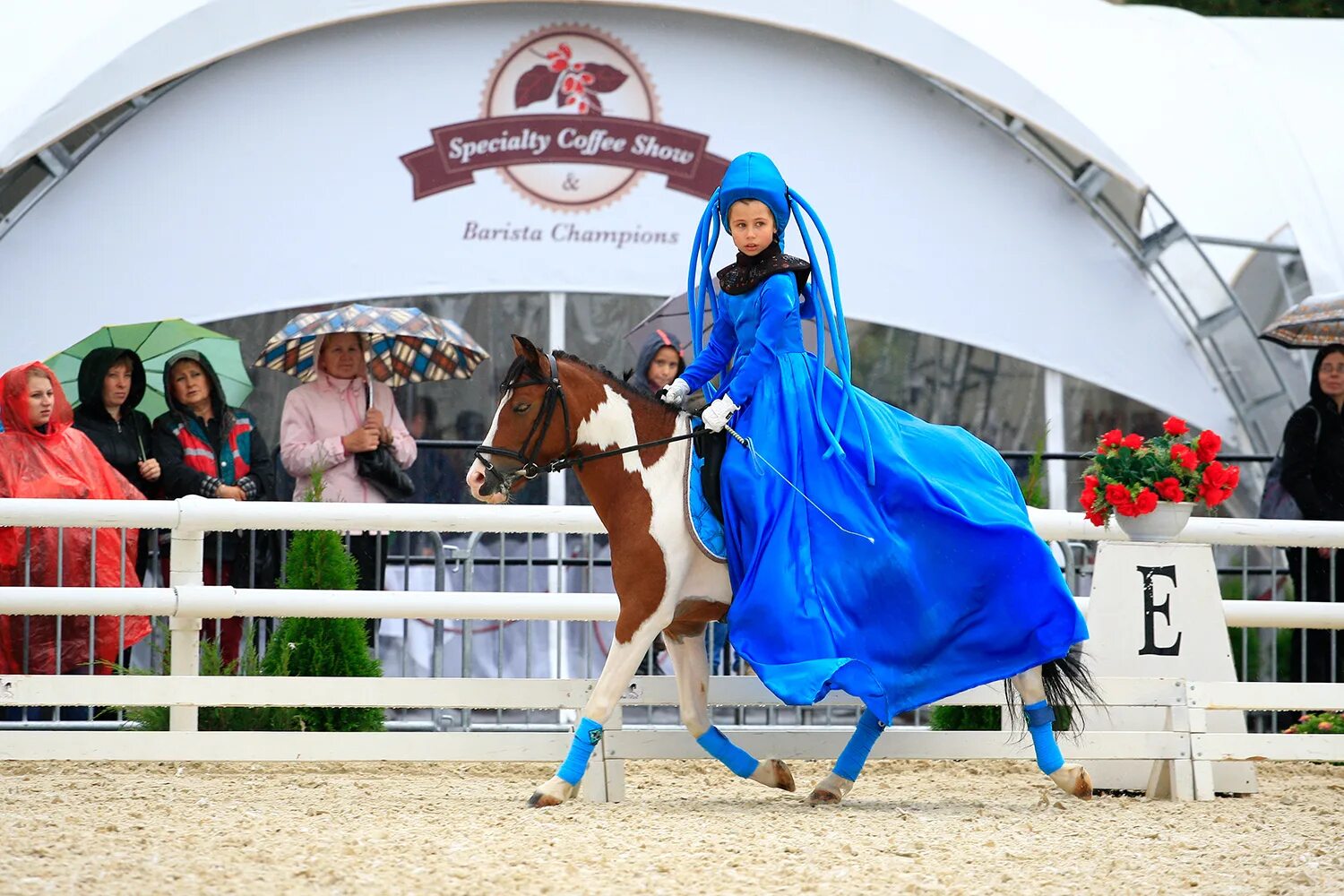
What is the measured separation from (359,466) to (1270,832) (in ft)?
16.1

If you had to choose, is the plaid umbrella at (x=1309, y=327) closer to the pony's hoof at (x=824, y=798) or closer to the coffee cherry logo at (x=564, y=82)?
the coffee cherry logo at (x=564, y=82)

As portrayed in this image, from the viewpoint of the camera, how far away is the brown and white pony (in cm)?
580

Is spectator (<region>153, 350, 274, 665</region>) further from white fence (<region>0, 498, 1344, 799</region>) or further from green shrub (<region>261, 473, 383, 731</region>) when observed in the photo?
white fence (<region>0, 498, 1344, 799</region>)

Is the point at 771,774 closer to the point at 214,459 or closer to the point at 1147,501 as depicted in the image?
the point at 1147,501

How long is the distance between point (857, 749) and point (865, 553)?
0.82 m

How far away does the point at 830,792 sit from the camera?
6.14 m

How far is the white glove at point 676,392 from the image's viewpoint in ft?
20.0

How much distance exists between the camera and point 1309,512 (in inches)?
355

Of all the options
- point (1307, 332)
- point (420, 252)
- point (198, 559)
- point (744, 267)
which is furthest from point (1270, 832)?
point (420, 252)

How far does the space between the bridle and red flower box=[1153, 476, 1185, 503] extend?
6.32ft

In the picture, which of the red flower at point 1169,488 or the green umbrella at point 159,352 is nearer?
the red flower at point 1169,488

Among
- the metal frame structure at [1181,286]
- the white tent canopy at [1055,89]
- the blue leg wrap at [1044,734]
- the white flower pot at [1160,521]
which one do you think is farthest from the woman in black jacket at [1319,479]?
the blue leg wrap at [1044,734]

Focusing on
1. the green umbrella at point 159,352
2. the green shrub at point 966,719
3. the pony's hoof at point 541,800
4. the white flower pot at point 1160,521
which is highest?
the green umbrella at point 159,352

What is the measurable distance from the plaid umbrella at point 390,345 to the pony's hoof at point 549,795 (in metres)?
3.72
